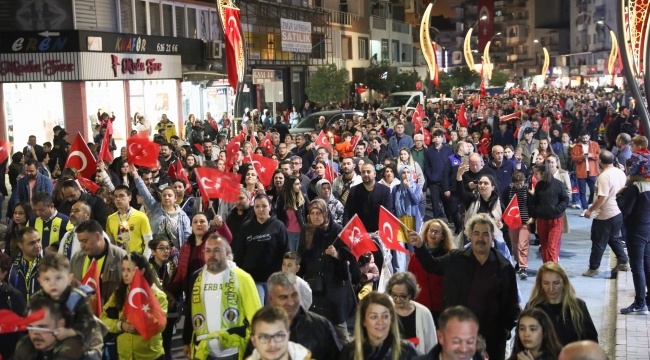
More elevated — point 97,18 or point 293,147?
point 97,18

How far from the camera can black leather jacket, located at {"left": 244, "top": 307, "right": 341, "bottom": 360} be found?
5.66m

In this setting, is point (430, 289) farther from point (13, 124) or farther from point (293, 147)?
point (13, 124)

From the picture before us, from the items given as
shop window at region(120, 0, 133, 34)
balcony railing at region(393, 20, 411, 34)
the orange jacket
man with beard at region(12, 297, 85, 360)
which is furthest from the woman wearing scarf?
balcony railing at region(393, 20, 411, 34)

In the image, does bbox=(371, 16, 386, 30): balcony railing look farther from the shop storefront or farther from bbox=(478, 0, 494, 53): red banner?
bbox=(478, 0, 494, 53): red banner

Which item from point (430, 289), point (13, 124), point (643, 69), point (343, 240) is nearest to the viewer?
point (430, 289)

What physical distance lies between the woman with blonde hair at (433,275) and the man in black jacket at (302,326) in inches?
75.7

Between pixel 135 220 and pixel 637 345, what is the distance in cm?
512

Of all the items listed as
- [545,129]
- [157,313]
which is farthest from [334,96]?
[157,313]

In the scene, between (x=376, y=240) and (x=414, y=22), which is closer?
(x=376, y=240)

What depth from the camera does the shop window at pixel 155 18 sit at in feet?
108

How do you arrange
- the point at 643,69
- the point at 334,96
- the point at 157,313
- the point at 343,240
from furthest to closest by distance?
1. the point at 334,96
2. the point at 643,69
3. the point at 343,240
4. the point at 157,313

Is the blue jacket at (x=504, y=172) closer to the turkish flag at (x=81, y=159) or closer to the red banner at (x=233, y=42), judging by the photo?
the turkish flag at (x=81, y=159)

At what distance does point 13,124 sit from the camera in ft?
89.6

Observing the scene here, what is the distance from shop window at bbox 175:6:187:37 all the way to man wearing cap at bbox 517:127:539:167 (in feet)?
63.9
